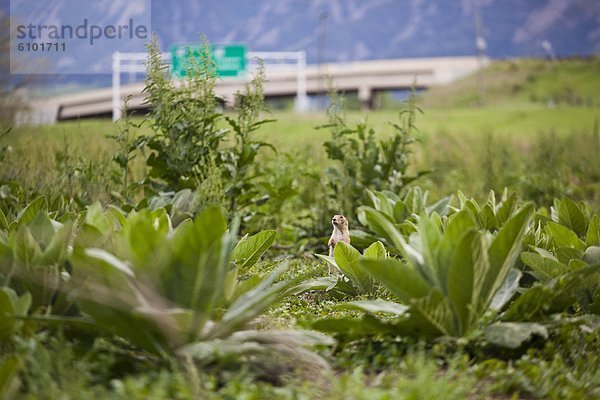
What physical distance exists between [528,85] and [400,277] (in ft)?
135

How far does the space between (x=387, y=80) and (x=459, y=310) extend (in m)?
47.3

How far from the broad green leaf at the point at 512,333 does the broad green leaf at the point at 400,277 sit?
32 cm

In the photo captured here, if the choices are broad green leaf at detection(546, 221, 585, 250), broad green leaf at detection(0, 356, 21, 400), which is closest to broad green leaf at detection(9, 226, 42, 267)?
broad green leaf at detection(0, 356, 21, 400)

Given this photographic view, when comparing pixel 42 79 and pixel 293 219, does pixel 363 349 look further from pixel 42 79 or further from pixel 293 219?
pixel 42 79

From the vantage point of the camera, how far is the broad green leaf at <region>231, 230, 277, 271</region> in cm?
457

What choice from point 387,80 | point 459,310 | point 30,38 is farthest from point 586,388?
point 387,80

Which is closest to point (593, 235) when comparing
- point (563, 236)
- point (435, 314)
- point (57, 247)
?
point (563, 236)

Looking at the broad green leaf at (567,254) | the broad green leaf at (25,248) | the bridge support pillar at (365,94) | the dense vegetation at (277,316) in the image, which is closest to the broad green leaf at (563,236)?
the dense vegetation at (277,316)

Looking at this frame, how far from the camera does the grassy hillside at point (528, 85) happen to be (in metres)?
38.8

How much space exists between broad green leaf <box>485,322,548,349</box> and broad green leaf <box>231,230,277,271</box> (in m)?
1.75

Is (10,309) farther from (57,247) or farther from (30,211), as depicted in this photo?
(30,211)

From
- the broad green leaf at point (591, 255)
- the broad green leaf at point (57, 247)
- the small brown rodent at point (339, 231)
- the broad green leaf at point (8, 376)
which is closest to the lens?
the broad green leaf at point (8, 376)

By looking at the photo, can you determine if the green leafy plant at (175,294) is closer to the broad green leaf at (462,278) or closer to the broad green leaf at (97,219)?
the broad green leaf at (97,219)

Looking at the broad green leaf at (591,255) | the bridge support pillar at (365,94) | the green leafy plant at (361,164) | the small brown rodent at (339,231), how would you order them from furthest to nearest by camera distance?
the bridge support pillar at (365,94) → the green leafy plant at (361,164) → the small brown rodent at (339,231) → the broad green leaf at (591,255)
